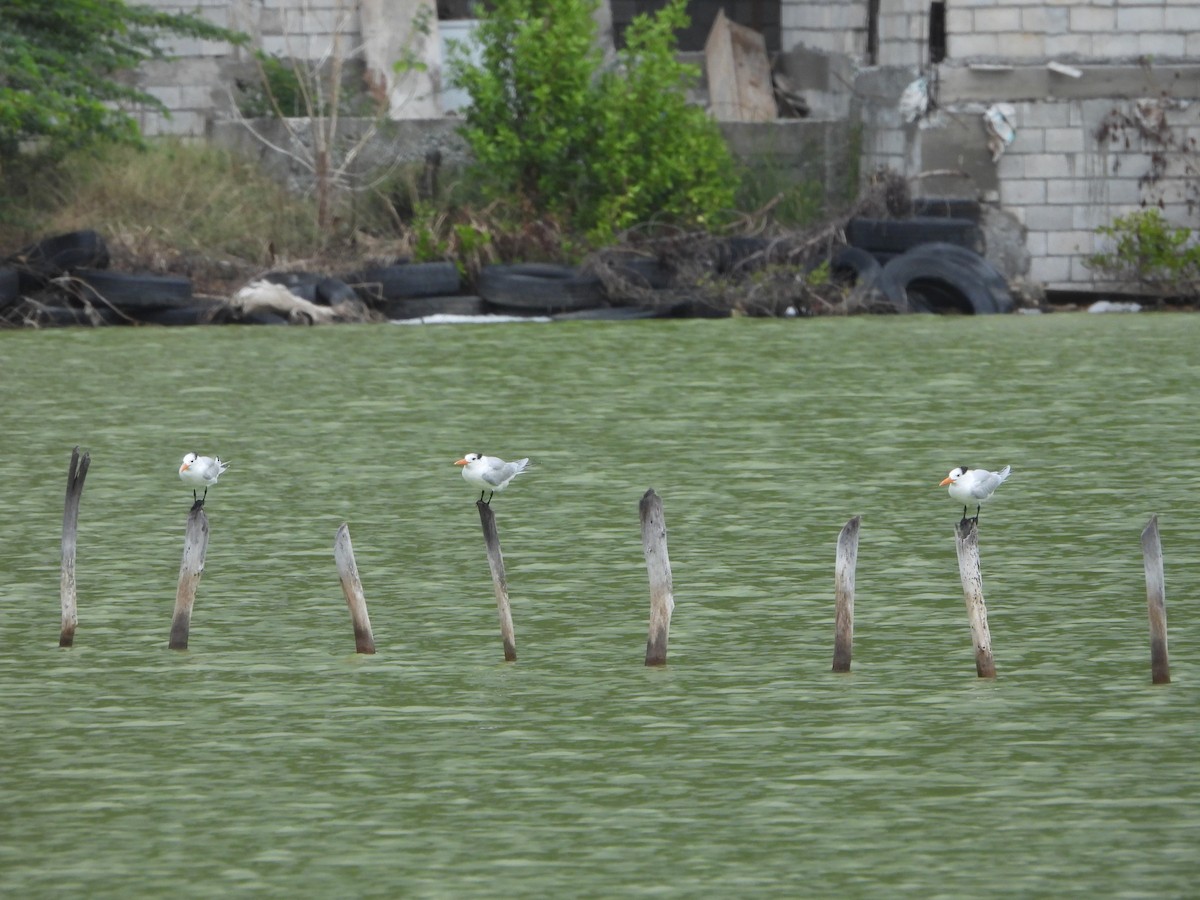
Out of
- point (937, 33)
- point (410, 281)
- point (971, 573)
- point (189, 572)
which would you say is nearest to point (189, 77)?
point (410, 281)

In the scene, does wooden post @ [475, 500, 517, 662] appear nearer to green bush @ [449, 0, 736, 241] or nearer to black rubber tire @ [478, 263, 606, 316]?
black rubber tire @ [478, 263, 606, 316]

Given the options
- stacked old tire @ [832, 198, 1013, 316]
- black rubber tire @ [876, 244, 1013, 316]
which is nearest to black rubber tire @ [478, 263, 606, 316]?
stacked old tire @ [832, 198, 1013, 316]

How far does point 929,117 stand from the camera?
2528cm

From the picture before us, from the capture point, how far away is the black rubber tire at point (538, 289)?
23750 mm

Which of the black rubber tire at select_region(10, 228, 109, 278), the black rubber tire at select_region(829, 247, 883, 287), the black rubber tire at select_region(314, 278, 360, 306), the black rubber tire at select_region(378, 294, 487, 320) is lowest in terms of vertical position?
the black rubber tire at select_region(378, 294, 487, 320)

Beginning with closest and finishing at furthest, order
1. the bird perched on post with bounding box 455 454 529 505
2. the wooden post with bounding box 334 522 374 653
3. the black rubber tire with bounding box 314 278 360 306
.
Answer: the wooden post with bounding box 334 522 374 653 < the bird perched on post with bounding box 455 454 529 505 < the black rubber tire with bounding box 314 278 360 306

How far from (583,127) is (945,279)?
4.38 meters

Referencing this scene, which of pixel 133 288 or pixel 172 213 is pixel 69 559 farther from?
pixel 172 213

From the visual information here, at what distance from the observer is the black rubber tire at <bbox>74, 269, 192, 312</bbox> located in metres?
22.8

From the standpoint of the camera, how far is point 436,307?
23969 mm

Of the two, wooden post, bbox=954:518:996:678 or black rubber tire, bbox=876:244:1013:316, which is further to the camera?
black rubber tire, bbox=876:244:1013:316

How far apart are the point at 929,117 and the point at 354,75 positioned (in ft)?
25.0

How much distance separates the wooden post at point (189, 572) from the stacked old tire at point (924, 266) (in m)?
15.3

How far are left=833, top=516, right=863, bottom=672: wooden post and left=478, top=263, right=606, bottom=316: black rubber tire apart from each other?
15.1 m
